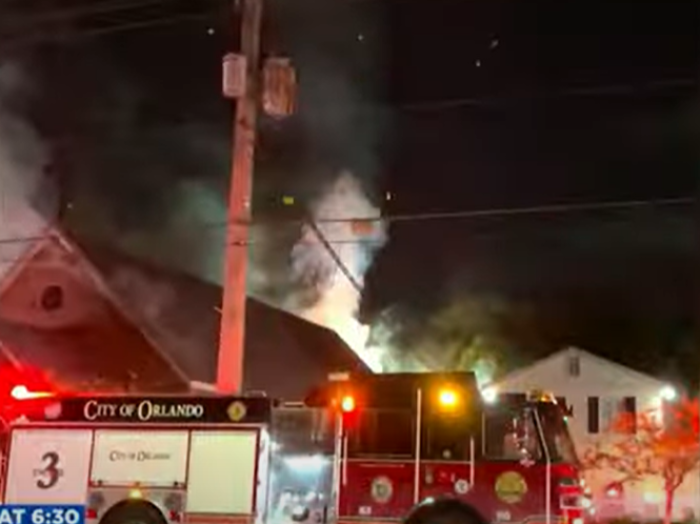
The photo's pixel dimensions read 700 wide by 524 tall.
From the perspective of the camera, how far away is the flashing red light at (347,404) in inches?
455

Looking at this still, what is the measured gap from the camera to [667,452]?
31.2 m

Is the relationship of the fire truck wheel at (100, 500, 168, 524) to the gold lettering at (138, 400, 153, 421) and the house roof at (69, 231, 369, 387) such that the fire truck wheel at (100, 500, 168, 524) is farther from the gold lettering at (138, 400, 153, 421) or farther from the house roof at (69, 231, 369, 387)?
the house roof at (69, 231, 369, 387)

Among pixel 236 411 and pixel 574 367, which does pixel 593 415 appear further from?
pixel 236 411

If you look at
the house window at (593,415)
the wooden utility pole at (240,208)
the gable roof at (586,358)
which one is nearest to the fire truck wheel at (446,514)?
the wooden utility pole at (240,208)

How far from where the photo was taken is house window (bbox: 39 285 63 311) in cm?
2342

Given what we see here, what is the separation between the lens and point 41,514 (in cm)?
1182

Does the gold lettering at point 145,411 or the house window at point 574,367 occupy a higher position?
the house window at point 574,367

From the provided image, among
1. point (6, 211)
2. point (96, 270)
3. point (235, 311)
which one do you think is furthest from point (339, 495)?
point (6, 211)

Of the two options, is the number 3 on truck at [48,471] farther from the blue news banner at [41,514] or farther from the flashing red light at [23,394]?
the flashing red light at [23,394]

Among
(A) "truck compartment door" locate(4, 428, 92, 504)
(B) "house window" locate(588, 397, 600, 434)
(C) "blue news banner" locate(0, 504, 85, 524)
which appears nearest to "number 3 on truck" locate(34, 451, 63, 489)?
(A) "truck compartment door" locate(4, 428, 92, 504)

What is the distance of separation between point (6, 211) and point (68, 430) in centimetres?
1302

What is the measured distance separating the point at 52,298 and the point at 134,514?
42.1 feet

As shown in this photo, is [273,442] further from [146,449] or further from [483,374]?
[483,374]

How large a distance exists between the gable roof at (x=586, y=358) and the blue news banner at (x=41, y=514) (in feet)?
80.3
